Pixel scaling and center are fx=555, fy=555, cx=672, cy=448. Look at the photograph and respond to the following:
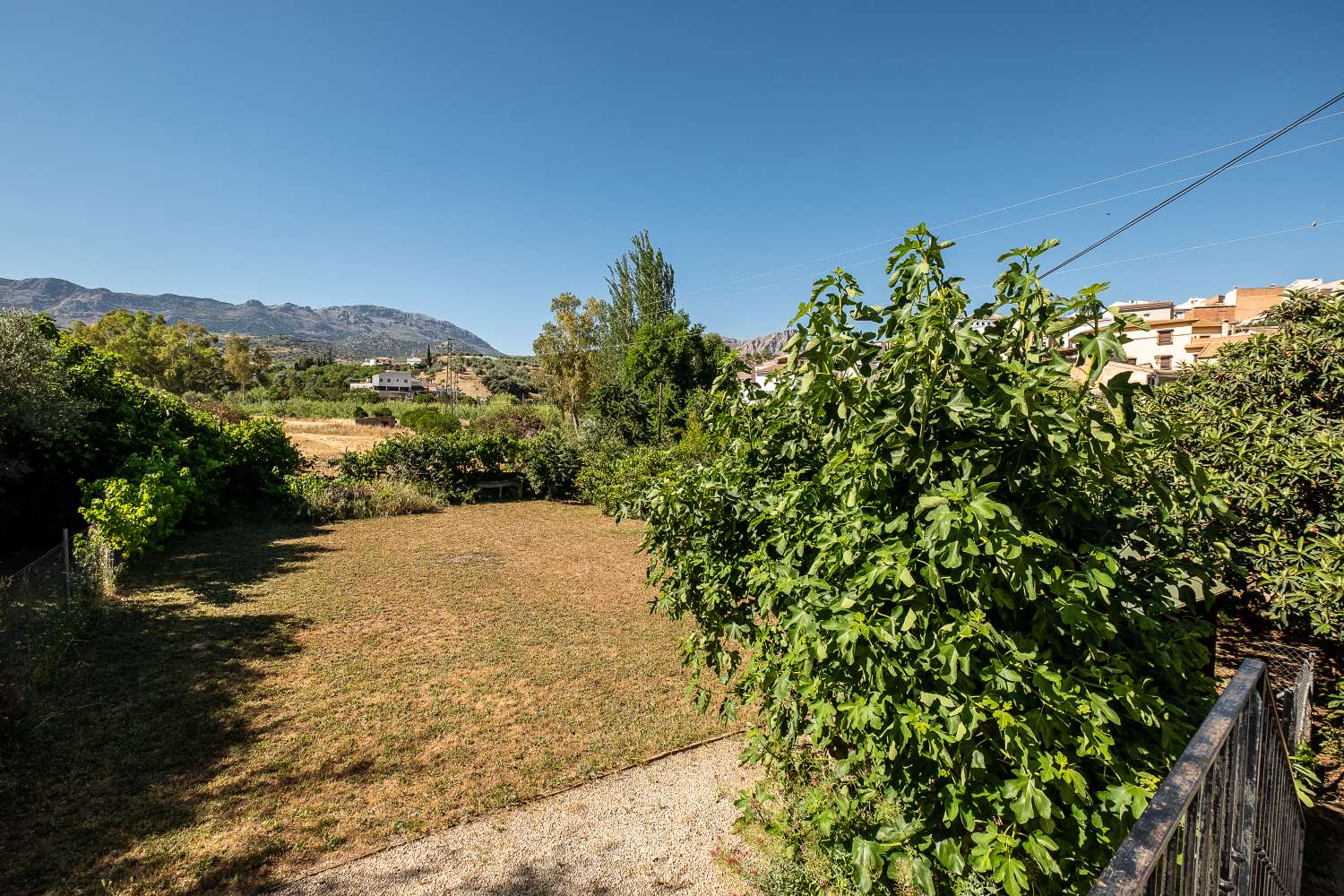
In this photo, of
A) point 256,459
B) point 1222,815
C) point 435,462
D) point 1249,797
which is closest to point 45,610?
point 256,459

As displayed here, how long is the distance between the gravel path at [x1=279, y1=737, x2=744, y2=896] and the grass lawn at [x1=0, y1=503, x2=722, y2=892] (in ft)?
0.74

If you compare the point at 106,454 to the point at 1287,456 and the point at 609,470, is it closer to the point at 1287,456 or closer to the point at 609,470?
the point at 609,470

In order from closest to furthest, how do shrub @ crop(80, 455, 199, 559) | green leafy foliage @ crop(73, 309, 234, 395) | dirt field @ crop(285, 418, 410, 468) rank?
shrub @ crop(80, 455, 199, 559)
dirt field @ crop(285, 418, 410, 468)
green leafy foliage @ crop(73, 309, 234, 395)

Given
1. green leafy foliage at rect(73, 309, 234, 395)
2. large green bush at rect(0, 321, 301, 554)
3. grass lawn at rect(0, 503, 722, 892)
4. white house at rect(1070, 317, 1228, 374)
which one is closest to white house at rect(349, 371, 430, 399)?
green leafy foliage at rect(73, 309, 234, 395)

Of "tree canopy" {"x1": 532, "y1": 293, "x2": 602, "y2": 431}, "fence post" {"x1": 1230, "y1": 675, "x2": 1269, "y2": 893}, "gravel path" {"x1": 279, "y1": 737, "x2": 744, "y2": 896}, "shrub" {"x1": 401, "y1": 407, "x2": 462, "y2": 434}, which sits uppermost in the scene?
"tree canopy" {"x1": 532, "y1": 293, "x2": 602, "y2": 431}

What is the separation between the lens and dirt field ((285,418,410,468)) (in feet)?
73.0

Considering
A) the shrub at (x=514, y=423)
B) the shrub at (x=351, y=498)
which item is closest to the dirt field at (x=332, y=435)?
the shrub at (x=351, y=498)

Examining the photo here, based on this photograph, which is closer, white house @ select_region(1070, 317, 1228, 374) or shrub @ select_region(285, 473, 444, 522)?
shrub @ select_region(285, 473, 444, 522)

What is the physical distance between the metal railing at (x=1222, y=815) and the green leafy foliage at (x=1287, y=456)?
240cm

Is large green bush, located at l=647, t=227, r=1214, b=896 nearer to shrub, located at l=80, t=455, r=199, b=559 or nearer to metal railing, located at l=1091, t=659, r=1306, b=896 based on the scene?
metal railing, located at l=1091, t=659, r=1306, b=896

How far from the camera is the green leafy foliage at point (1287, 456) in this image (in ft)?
12.1

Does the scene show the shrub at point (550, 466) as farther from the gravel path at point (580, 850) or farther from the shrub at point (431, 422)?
the gravel path at point (580, 850)

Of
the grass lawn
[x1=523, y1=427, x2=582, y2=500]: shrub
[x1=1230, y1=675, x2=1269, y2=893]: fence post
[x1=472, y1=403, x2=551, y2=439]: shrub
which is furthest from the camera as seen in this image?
[x1=472, y1=403, x2=551, y2=439]: shrub

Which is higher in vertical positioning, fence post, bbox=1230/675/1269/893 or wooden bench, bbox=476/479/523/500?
fence post, bbox=1230/675/1269/893
